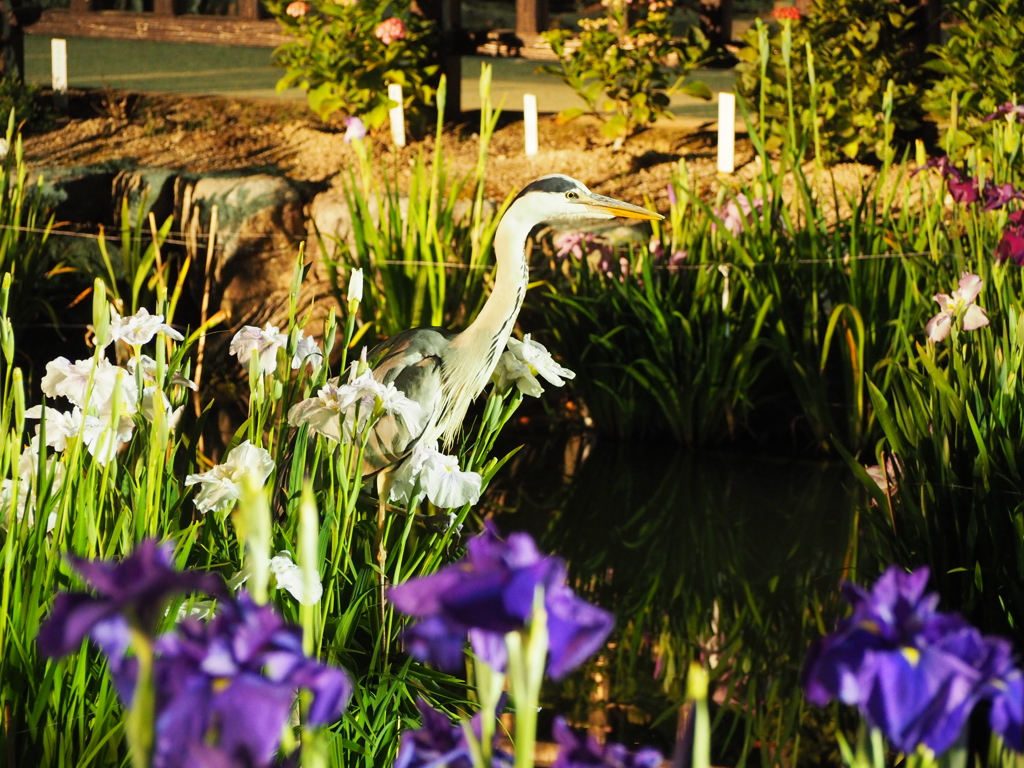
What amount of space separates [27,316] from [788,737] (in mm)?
3070

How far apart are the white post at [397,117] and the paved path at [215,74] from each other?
0.87 meters

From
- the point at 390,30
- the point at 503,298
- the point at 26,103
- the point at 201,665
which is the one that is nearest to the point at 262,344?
the point at 503,298

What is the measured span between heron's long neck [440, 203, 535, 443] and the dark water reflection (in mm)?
491

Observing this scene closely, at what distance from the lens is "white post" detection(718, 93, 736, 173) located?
4621 millimetres

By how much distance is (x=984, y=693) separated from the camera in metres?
0.46

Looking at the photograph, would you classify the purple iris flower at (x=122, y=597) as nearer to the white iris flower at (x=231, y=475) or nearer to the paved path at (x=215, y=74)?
the white iris flower at (x=231, y=475)

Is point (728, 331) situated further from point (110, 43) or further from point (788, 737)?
point (110, 43)

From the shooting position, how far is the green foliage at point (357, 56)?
4938 millimetres

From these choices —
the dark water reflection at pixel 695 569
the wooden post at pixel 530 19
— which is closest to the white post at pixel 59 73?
the wooden post at pixel 530 19

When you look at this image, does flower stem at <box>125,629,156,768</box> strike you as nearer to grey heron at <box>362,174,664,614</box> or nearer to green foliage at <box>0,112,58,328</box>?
grey heron at <box>362,174,664,614</box>

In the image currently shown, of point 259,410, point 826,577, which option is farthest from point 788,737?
point 259,410

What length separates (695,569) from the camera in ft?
7.50

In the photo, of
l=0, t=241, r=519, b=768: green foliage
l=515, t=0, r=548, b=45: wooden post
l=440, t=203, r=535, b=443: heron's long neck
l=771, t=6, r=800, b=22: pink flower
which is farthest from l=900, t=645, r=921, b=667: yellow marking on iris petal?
l=515, t=0, r=548, b=45: wooden post

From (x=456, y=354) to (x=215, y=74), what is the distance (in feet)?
18.8
